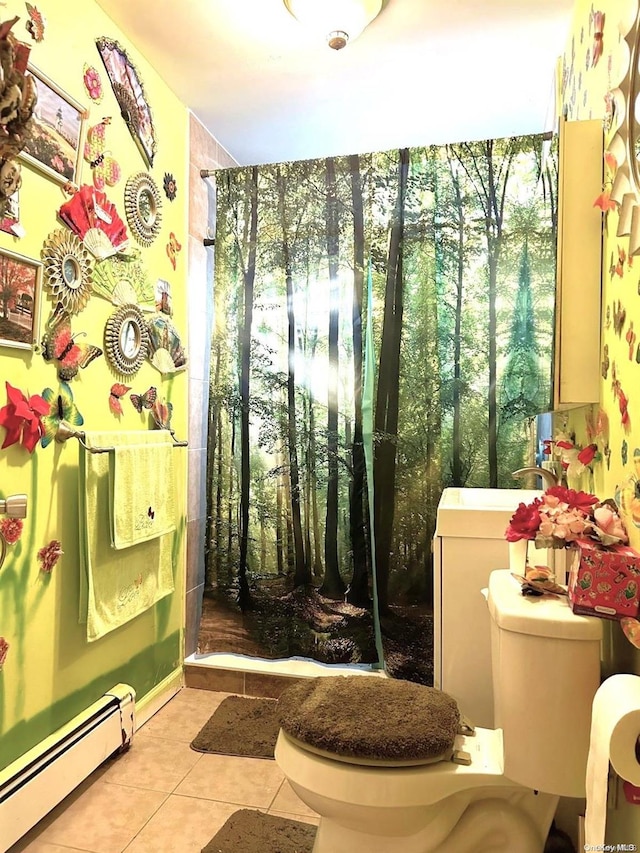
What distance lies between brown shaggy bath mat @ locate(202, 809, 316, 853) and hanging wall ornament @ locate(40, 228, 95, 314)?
5.15 feet

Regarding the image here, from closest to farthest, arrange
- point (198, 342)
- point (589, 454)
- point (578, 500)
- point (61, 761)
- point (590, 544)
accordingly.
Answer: point (590, 544) → point (578, 500) → point (589, 454) → point (61, 761) → point (198, 342)

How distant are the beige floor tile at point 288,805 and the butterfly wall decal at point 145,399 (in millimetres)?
1377

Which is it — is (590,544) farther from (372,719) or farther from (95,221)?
(95,221)

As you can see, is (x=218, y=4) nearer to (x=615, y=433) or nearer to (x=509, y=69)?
(x=509, y=69)

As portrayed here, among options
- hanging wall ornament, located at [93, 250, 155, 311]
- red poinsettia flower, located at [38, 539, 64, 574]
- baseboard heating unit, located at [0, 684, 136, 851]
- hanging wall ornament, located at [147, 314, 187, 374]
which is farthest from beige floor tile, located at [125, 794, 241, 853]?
hanging wall ornament, located at [93, 250, 155, 311]

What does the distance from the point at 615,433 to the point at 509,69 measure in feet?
5.29

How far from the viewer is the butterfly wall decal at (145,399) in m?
2.14

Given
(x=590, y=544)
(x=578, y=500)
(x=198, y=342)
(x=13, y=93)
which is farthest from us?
(x=198, y=342)

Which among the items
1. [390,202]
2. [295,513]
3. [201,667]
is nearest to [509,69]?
[390,202]

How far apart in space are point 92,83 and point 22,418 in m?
1.13

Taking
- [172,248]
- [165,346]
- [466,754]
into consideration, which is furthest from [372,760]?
[172,248]

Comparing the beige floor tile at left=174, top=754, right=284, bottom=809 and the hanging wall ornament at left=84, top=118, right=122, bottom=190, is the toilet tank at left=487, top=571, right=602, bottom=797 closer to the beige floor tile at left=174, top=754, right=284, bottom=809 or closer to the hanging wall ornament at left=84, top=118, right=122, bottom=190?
the beige floor tile at left=174, top=754, right=284, bottom=809

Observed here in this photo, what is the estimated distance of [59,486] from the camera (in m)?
1.76

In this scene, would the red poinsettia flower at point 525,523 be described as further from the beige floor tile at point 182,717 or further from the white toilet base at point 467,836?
the beige floor tile at point 182,717
